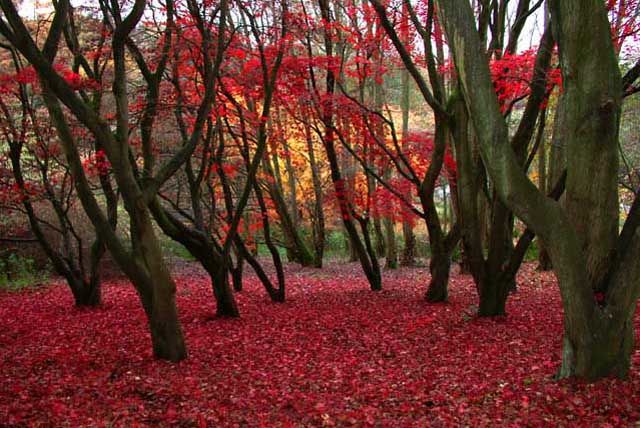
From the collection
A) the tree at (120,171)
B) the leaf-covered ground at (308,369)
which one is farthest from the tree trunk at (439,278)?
the tree at (120,171)

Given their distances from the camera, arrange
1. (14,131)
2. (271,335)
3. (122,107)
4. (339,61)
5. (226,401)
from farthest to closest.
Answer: (339,61) < (14,131) < (271,335) < (122,107) < (226,401)

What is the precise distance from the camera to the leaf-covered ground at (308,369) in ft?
14.1

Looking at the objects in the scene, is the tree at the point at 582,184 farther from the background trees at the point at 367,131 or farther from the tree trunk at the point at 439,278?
the tree trunk at the point at 439,278

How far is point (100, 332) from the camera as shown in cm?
775

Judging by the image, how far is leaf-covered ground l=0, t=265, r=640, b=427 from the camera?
431 centimetres

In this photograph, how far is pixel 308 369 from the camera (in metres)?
6.08

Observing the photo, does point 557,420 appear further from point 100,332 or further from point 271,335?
point 100,332

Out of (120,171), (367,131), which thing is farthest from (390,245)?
(120,171)

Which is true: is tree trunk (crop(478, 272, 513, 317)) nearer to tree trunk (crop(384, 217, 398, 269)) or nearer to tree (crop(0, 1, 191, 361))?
tree (crop(0, 1, 191, 361))

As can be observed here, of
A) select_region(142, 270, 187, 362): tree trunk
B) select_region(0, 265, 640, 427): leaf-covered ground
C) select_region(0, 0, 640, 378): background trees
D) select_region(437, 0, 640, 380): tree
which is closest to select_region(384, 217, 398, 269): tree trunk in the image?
select_region(0, 0, 640, 378): background trees

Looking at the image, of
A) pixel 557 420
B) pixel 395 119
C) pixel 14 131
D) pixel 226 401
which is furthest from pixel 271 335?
pixel 395 119

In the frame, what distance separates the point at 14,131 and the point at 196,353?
499 cm

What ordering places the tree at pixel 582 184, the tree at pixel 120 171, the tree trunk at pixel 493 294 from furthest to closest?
the tree trunk at pixel 493 294, the tree at pixel 120 171, the tree at pixel 582 184

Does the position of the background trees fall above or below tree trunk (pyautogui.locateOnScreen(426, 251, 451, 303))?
above
